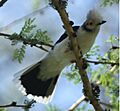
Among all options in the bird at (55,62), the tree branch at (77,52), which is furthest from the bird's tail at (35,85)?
the tree branch at (77,52)

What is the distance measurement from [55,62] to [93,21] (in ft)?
2.12

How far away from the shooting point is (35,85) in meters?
3.50

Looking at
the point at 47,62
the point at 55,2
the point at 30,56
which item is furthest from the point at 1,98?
the point at 55,2

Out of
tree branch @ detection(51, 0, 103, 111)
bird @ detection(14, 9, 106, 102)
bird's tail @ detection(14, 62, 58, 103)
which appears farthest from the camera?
bird's tail @ detection(14, 62, 58, 103)

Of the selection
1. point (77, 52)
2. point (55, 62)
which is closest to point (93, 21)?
point (55, 62)

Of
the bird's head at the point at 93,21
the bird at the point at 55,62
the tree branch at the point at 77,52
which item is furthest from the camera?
the bird at the point at 55,62

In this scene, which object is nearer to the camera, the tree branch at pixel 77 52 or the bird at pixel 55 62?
the tree branch at pixel 77 52

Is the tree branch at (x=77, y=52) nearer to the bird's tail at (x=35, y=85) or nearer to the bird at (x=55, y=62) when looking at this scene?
the bird at (x=55, y=62)

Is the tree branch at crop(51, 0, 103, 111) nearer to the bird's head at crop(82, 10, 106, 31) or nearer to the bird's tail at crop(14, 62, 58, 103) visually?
the bird's head at crop(82, 10, 106, 31)

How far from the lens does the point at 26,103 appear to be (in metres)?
2.56

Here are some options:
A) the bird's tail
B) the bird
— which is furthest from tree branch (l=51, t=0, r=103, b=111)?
the bird's tail

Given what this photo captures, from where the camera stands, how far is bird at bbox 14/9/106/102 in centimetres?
325

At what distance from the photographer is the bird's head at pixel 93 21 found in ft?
10.1

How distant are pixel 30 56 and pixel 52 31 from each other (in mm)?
428
